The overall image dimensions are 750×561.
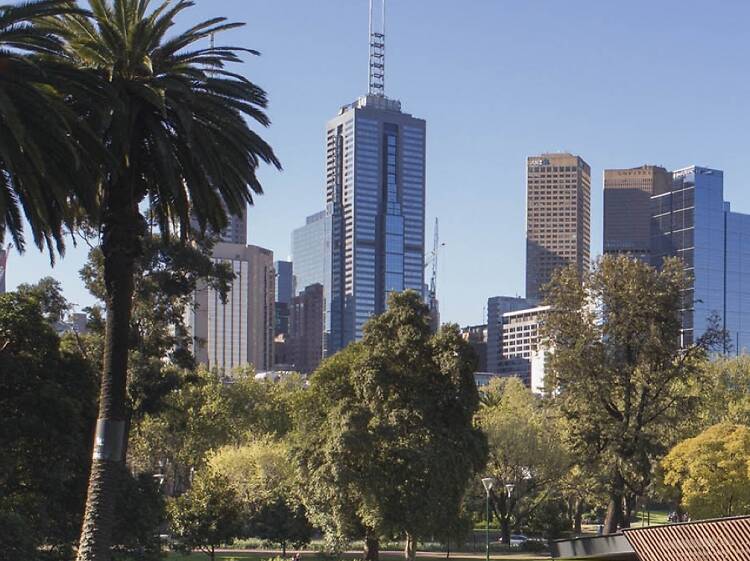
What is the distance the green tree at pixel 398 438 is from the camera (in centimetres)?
5194

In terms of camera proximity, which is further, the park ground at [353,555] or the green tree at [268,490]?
the green tree at [268,490]

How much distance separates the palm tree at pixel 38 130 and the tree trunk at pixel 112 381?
3.34 ft

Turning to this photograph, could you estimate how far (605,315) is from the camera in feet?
187

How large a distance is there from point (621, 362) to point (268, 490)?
2788 centimetres

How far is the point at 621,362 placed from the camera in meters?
56.1

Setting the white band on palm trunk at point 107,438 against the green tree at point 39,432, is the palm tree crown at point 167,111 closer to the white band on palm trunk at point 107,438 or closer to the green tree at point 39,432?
the white band on palm trunk at point 107,438

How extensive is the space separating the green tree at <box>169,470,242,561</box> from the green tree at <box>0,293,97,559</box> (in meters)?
15.0

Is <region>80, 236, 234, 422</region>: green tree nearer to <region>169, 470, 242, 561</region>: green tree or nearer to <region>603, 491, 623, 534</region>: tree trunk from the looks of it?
<region>169, 470, 242, 561</region>: green tree

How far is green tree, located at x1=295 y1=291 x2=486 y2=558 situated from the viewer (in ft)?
170

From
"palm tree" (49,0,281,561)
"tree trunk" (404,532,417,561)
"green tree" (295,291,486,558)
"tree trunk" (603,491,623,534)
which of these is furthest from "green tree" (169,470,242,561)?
"palm tree" (49,0,281,561)

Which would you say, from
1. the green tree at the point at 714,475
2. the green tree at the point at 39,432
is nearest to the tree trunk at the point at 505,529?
the green tree at the point at 714,475

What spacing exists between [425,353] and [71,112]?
32.6 m

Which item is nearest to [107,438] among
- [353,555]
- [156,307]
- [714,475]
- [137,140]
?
[137,140]

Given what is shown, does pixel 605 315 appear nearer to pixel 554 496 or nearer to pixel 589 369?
pixel 589 369
